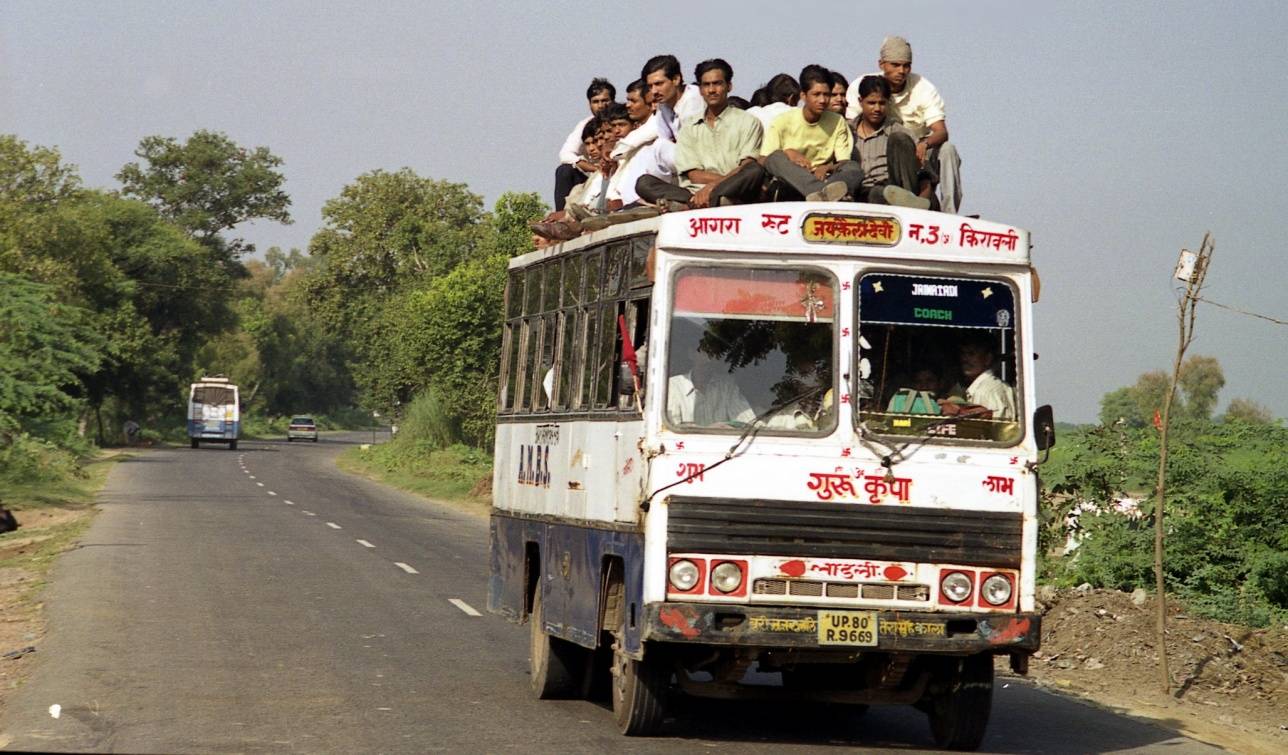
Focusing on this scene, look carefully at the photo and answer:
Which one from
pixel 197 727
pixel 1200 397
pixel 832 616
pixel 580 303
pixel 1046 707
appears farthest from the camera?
pixel 1200 397

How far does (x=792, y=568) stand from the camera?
866 cm

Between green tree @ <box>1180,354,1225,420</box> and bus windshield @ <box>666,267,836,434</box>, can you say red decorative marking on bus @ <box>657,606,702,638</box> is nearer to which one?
bus windshield @ <box>666,267,836,434</box>

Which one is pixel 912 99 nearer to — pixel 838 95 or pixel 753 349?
pixel 838 95

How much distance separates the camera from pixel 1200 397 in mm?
43062

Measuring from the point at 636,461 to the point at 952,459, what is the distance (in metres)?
1.58

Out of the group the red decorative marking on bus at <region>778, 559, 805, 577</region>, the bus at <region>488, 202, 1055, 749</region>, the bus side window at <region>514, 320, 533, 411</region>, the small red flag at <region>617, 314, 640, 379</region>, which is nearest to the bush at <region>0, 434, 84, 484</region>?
the bus side window at <region>514, 320, 533, 411</region>

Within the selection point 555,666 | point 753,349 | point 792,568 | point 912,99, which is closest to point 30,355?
point 555,666

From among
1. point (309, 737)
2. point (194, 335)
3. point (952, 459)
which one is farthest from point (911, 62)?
point (194, 335)

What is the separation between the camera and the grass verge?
42.8 m

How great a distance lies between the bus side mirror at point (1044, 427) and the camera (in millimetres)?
8930

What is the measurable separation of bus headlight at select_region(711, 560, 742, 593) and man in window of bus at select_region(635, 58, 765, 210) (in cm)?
204

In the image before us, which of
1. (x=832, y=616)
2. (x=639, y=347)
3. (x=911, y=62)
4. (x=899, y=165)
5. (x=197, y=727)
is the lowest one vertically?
(x=197, y=727)

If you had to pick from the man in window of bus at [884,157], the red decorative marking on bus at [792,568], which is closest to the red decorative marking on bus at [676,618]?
the red decorative marking on bus at [792,568]

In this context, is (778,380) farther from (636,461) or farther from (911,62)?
(911,62)
